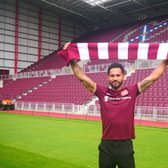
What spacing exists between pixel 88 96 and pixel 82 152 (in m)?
13.1

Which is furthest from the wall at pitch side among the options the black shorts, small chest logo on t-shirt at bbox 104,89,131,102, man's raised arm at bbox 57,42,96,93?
the black shorts

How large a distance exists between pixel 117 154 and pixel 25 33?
3099cm

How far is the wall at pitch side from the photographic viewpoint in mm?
29609

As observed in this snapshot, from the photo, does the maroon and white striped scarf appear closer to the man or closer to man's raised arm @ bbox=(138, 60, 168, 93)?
man's raised arm @ bbox=(138, 60, 168, 93)

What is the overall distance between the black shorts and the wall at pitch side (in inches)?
1117

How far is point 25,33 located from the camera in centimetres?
3152

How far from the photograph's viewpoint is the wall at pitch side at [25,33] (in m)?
29.6

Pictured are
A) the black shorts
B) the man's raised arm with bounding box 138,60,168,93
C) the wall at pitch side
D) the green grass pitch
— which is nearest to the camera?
the black shorts

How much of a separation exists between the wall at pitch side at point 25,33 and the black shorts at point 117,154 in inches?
1117

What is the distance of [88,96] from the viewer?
1891cm

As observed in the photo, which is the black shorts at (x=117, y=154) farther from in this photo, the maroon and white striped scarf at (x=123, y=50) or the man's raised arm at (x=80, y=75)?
the maroon and white striped scarf at (x=123, y=50)

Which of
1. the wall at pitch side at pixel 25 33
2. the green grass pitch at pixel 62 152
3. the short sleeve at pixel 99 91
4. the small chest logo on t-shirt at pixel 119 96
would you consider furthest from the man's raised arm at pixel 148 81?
the wall at pitch side at pixel 25 33

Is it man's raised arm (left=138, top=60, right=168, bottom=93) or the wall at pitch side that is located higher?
the wall at pitch side

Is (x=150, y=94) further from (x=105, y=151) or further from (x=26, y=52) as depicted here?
(x=26, y=52)
